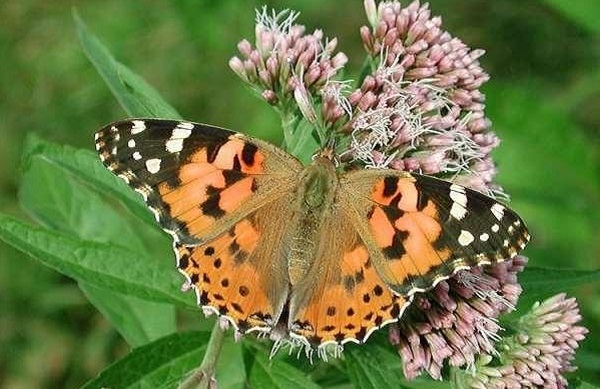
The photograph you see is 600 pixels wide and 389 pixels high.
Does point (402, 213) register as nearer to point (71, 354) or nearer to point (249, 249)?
point (249, 249)

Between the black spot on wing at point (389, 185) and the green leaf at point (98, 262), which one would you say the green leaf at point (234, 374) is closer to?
the green leaf at point (98, 262)

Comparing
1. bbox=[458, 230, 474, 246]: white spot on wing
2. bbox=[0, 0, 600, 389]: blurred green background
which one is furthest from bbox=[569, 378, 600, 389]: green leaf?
bbox=[0, 0, 600, 389]: blurred green background

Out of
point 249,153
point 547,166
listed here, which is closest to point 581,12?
point 547,166

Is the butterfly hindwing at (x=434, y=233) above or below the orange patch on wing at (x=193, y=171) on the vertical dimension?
below

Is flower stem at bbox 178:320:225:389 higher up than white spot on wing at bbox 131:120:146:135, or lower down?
lower down

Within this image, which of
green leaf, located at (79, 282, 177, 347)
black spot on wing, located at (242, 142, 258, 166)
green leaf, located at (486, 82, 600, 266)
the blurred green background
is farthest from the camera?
green leaf, located at (486, 82, 600, 266)

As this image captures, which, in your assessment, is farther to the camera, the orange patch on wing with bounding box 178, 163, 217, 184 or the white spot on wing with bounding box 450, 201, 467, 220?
the orange patch on wing with bounding box 178, 163, 217, 184

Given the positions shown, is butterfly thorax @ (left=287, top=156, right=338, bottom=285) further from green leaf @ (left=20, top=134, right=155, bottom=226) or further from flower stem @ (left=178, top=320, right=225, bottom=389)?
green leaf @ (left=20, top=134, right=155, bottom=226)

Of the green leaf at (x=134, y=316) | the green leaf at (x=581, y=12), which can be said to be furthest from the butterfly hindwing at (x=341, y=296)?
the green leaf at (x=581, y=12)
